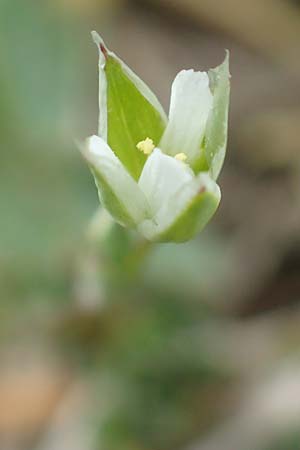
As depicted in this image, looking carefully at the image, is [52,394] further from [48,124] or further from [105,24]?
[105,24]

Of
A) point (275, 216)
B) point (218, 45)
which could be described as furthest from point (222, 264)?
point (218, 45)

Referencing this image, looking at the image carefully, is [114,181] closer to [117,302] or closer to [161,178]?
[161,178]

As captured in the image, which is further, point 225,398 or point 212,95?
point 225,398

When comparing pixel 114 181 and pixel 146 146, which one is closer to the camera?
pixel 114 181

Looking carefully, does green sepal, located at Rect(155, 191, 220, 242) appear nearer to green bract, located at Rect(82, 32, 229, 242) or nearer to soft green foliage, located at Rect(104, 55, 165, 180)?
green bract, located at Rect(82, 32, 229, 242)

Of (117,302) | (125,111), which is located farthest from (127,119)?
(117,302)

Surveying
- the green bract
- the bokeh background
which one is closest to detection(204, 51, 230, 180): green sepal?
the green bract

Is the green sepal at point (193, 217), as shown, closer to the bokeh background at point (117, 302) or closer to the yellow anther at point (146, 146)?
the yellow anther at point (146, 146)
